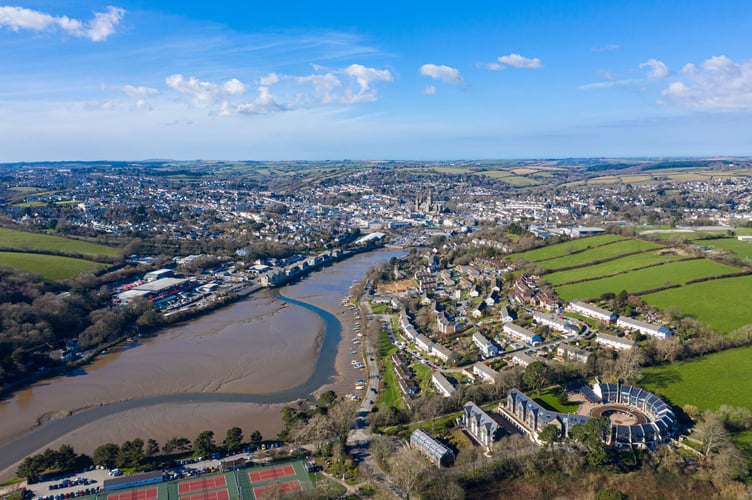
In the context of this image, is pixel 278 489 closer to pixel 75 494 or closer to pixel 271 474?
pixel 271 474

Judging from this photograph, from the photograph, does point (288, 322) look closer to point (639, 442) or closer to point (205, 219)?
point (639, 442)

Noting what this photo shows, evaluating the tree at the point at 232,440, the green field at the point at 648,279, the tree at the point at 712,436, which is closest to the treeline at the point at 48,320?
the tree at the point at 232,440

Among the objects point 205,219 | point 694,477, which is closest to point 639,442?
point 694,477

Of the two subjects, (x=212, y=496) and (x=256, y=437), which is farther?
(x=256, y=437)

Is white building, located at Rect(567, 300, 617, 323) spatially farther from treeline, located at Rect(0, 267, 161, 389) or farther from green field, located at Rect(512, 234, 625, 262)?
treeline, located at Rect(0, 267, 161, 389)

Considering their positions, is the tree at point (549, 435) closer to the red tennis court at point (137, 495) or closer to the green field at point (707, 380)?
the green field at point (707, 380)

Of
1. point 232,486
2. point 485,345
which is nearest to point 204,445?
point 232,486
